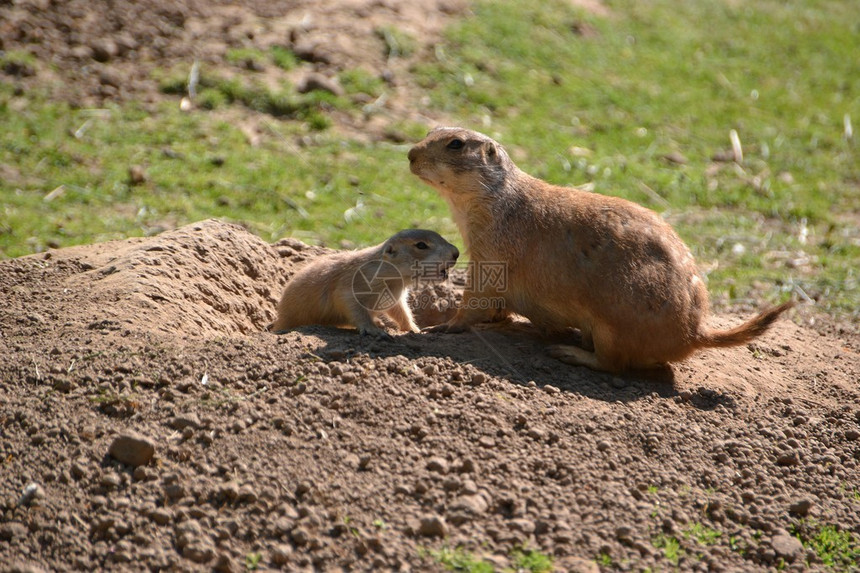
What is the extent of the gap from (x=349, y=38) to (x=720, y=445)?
8.58m

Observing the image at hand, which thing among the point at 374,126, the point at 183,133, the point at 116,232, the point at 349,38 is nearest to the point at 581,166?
the point at 374,126

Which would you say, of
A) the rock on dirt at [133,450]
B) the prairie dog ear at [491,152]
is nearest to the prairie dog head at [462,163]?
the prairie dog ear at [491,152]

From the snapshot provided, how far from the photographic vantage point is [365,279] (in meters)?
6.09

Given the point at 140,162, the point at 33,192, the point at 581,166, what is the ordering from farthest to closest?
1. the point at 581,166
2. the point at 140,162
3. the point at 33,192

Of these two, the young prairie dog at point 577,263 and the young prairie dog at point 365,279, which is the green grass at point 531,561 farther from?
the young prairie dog at point 365,279

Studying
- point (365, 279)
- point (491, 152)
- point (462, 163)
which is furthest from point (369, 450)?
point (491, 152)

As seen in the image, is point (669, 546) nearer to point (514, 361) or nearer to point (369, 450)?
point (369, 450)

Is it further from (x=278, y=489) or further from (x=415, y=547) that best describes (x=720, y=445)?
(x=278, y=489)

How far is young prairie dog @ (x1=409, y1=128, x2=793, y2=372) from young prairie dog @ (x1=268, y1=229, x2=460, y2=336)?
1.07 feet

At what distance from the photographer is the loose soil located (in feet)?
12.4

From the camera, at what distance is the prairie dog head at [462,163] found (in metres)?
6.11

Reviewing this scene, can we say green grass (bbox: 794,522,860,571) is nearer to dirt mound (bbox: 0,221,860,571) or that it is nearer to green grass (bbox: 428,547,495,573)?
dirt mound (bbox: 0,221,860,571)

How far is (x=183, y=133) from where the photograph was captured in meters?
9.97

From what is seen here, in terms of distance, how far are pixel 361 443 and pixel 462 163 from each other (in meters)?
2.55
